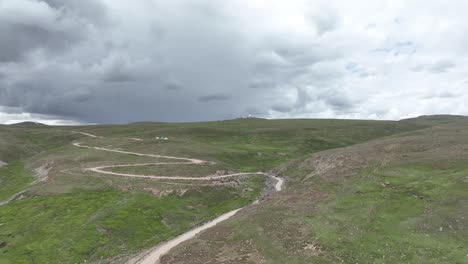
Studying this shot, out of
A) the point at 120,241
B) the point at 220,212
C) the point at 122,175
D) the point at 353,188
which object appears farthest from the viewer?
the point at 122,175

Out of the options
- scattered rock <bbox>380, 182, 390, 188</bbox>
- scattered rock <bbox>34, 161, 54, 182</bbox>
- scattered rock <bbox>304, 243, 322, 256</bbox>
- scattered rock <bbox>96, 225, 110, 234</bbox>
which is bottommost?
scattered rock <bbox>96, 225, 110, 234</bbox>

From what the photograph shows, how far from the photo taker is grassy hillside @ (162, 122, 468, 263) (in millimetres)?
44875

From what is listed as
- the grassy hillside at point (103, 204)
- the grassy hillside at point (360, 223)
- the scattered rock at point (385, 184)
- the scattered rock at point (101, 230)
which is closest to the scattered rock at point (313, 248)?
the grassy hillside at point (360, 223)

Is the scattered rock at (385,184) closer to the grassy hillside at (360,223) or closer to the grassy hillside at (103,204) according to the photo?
the grassy hillside at (360,223)

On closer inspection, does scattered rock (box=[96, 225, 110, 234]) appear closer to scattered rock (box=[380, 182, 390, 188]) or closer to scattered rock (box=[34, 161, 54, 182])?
scattered rock (box=[34, 161, 54, 182])

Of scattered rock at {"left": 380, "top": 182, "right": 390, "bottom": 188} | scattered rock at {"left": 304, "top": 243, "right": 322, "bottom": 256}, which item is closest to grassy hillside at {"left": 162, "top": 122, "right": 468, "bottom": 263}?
scattered rock at {"left": 304, "top": 243, "right": 322, "bottom": 256}

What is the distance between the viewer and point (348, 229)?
51625 mm

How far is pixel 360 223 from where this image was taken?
5325 cm

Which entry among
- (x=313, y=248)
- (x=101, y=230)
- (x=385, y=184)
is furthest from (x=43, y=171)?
(x=313, y=248)

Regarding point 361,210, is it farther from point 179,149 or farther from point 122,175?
point 179,149

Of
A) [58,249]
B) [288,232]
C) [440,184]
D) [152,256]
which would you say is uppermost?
[440,184]

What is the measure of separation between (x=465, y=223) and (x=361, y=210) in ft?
45.0

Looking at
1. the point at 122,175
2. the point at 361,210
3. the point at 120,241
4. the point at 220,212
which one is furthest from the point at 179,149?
the point at 361,210

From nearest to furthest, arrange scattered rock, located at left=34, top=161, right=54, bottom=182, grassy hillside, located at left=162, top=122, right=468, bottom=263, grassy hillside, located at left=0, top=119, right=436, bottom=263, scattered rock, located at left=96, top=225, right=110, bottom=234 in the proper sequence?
grassy hillside, located at left=162, top=122, right=468, bottom=263, grassy hillside, located at left=0, top=119, right=436, bottom=263, scattered rock, located at left=96, top=225, right=110, bottom=234, scattered rock, located at left=34, top=161, right=54, bottom=182
